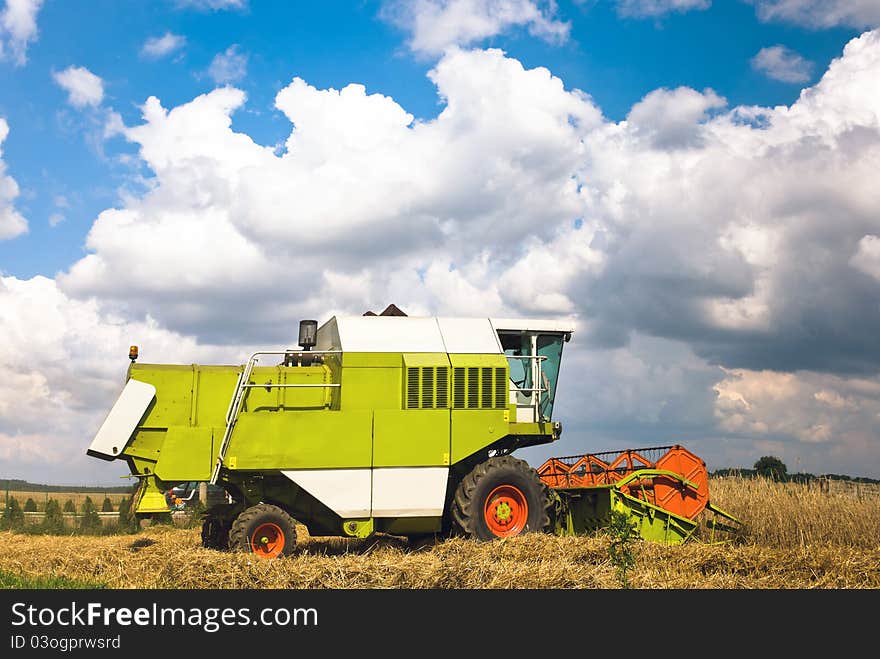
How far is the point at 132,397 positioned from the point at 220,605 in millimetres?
5925

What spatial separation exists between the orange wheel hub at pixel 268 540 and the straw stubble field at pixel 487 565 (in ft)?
1.42

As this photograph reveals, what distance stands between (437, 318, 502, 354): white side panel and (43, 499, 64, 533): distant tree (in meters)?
11.3

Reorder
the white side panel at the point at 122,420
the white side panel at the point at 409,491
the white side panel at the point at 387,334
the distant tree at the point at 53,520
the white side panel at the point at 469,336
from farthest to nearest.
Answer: the distant tree at the point at 53,520 → the white side panel at the point at 469,336 → the white side panel at the point at 387,334 → the white side panel at the point at 409,491 → the white side panel at the point at 122,420

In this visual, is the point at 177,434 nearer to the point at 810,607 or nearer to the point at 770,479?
the point at 810,607

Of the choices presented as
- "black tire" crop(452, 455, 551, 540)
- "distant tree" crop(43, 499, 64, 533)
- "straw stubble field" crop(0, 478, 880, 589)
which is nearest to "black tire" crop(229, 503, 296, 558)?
"straw stubble field" crop(0, 478, 880, 589)

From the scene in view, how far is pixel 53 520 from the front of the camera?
20.1m

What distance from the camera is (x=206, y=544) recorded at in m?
13.7

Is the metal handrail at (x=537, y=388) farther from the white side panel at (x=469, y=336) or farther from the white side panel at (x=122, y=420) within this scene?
the white side panel at (x=122, y=420)

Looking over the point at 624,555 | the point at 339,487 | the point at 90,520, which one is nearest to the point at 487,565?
the point at 624,555

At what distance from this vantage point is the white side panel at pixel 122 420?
41.0 ft

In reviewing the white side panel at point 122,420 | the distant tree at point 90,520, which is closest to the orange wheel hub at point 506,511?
the white side panel at point 122,420

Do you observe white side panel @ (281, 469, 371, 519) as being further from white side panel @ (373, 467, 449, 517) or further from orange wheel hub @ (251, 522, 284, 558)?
orange wheel hub @ (251, 522, 284, 558)

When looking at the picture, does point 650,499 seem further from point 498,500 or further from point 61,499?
point 61,499

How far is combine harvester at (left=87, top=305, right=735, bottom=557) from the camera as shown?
1268 cm
